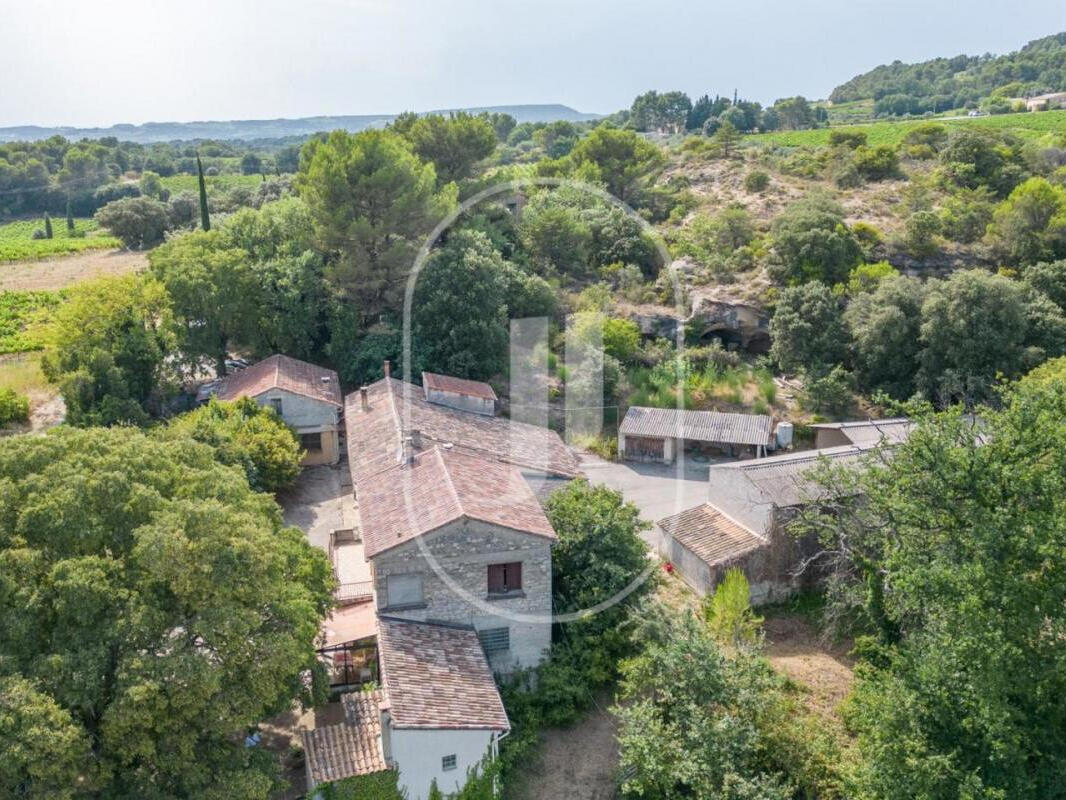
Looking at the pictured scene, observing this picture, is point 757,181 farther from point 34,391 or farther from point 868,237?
point 34,391

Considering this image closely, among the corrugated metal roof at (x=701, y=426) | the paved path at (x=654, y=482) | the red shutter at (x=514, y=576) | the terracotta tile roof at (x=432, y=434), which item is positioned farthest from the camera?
the corrugated metal roof at (x=701, y=426)

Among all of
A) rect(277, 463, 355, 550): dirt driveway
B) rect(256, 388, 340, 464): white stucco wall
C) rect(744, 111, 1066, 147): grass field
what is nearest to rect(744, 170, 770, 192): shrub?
rect(744, 111, 1066, 147): grass field

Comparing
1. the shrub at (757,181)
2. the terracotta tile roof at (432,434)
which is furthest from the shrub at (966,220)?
the terracotta tile roof at (432,434)

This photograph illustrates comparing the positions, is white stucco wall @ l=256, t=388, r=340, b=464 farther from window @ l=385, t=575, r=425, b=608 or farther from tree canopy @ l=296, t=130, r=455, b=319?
window @ l=385, t=575, r=425, b=608

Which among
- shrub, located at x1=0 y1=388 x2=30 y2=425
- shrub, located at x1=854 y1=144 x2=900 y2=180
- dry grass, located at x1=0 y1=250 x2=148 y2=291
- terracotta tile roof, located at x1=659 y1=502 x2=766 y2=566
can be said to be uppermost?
shrub, located at x1=854 y1=144 x2=900 y2=180

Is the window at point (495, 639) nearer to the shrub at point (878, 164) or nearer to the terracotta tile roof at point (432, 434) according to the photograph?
the terracotta tile roof at point (432, 434)
